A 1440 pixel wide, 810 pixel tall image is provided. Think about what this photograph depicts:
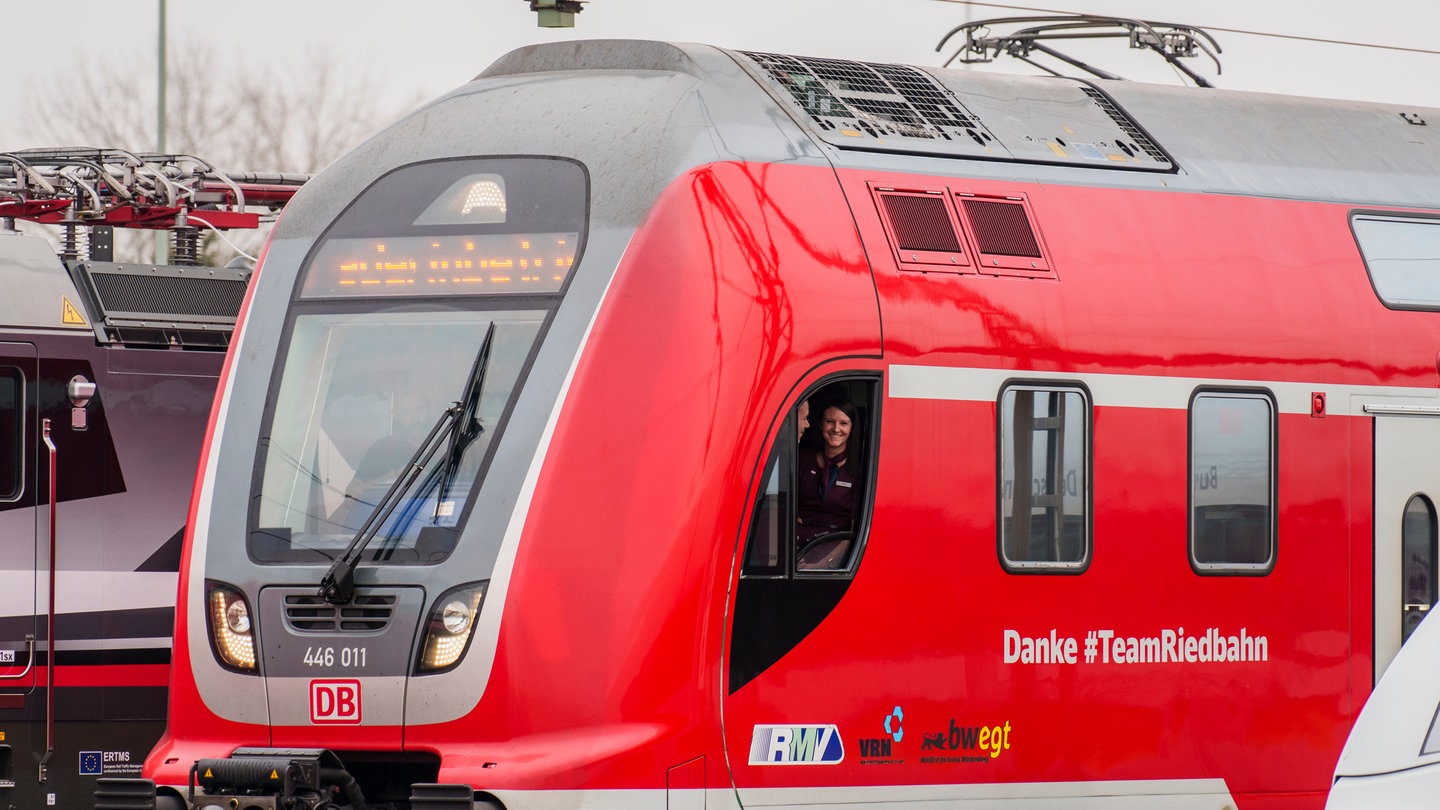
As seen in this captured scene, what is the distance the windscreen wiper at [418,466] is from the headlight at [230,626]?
0.43 m

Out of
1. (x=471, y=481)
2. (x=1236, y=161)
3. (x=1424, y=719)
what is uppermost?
(x=1236, y=161)

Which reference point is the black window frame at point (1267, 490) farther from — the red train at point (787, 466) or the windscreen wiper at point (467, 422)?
the windscreen wiper at point (467, 422)

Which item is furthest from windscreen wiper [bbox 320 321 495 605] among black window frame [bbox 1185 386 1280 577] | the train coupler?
black window frame [bbox 1185 386 1280 577]

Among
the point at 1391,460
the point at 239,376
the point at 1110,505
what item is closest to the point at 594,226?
the point at 239,376

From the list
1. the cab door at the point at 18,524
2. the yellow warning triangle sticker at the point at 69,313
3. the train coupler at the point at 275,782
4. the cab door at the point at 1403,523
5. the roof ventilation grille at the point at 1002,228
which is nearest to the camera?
the train coupler at the point at 275,782

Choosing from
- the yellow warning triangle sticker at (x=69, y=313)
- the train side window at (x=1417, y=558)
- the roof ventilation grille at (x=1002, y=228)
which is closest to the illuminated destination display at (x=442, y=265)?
the roof ventilation grille at (x=1002, y=228)

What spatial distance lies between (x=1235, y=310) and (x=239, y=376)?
14.6 feet

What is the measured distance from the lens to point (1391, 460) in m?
10.1

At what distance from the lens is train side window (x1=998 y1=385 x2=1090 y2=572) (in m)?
9.11

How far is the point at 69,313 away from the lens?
12617 millimetres

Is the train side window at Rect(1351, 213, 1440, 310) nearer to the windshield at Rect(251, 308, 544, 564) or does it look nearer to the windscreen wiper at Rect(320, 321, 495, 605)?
the windshield at Rect(251, 308, 544, 564)

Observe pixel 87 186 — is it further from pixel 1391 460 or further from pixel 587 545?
pixel 1391 460

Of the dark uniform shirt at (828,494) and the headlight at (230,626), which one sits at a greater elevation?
the dark uniform shirt at (828,494)

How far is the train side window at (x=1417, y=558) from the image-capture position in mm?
10133
